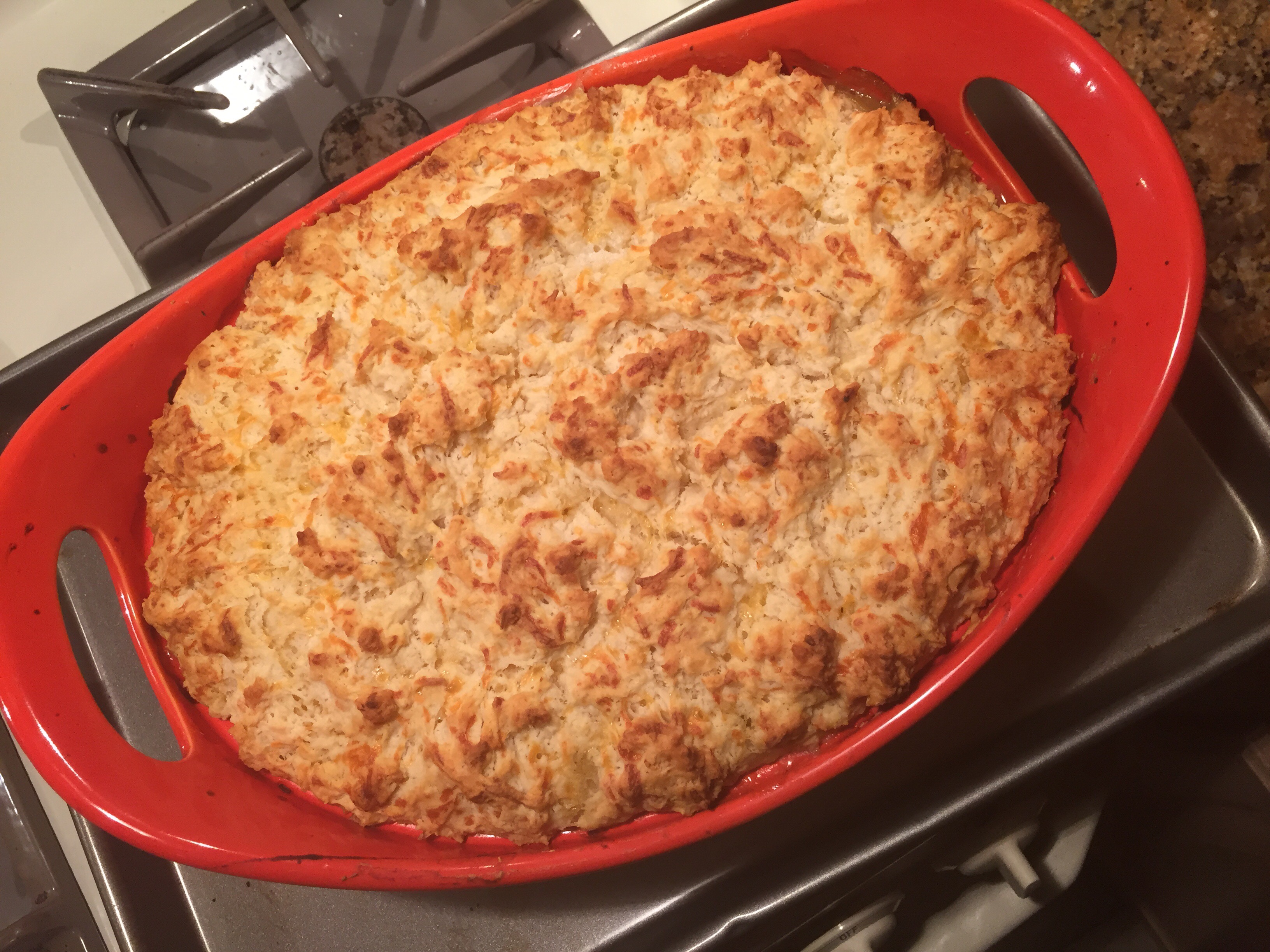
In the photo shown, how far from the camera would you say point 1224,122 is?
149 centimetres

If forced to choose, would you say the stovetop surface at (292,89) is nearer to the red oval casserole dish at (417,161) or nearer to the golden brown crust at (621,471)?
the red oval casserole dish at (417,161)

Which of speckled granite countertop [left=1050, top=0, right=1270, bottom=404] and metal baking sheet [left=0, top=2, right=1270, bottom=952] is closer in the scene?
metal baking sheet [left=0, top=2, right=1270, bottom=952]

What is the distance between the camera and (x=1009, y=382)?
1160mm

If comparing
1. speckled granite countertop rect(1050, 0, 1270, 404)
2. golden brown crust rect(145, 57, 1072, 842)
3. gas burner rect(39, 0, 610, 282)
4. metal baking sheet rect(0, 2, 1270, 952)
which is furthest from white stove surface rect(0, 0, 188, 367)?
speckled granite countertop rect(1050, 0, 1270, 404)

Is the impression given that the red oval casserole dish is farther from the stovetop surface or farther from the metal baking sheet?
the stovetop surface

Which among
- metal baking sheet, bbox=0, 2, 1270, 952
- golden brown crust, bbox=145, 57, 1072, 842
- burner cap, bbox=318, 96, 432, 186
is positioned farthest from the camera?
burner cap, bbox=318, 96, 432, 186

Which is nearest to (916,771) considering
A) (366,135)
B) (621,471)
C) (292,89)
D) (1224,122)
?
(621,471)

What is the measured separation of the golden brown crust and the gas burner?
543 millimetres

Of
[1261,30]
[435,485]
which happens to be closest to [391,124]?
[435,485]

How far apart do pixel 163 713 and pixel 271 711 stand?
0.54 metres

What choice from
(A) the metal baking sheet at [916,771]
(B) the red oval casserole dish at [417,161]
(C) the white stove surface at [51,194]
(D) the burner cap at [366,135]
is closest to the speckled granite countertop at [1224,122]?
(A) the metal baking sheet at [916,771]

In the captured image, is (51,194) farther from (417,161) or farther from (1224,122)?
(1224,122)

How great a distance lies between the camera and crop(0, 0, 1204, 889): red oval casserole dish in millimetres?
1133

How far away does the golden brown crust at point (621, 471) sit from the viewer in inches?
43.8
